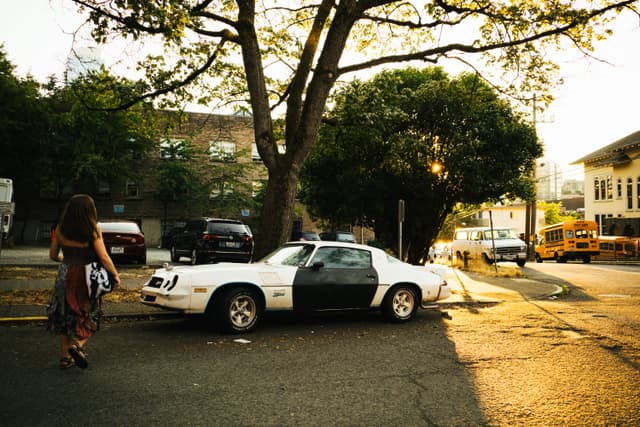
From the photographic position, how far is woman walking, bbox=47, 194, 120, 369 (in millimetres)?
5219

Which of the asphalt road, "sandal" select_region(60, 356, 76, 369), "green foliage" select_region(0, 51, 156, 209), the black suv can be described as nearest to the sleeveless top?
"sandal" select_region(60, 356, 76, 369)

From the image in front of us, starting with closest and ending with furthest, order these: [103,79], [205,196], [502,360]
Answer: [502,360] → [103,79] → [205,196]

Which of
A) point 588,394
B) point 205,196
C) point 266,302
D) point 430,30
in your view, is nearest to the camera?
point 588,394

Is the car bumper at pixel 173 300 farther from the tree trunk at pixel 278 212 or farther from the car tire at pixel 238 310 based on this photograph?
the tree trunk at pixel 278 212

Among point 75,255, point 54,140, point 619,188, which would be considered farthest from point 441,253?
point 75,255

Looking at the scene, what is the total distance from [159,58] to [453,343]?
32.9ft

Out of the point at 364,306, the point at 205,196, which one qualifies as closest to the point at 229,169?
the point at 205,196

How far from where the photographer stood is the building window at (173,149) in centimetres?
3497

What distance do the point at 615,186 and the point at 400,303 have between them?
142ft

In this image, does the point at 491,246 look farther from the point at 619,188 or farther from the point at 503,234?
the point at 619,188

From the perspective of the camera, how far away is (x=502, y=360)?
6016 mm

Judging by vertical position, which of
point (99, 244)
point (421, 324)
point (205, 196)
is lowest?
point (421, 324)

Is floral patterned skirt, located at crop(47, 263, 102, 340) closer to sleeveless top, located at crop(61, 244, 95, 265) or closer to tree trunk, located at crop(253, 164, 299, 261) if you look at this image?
sleeveless top, located at crop(61, 244, 95, 265)

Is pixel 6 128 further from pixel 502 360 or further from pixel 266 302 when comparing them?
pixel 502 360
